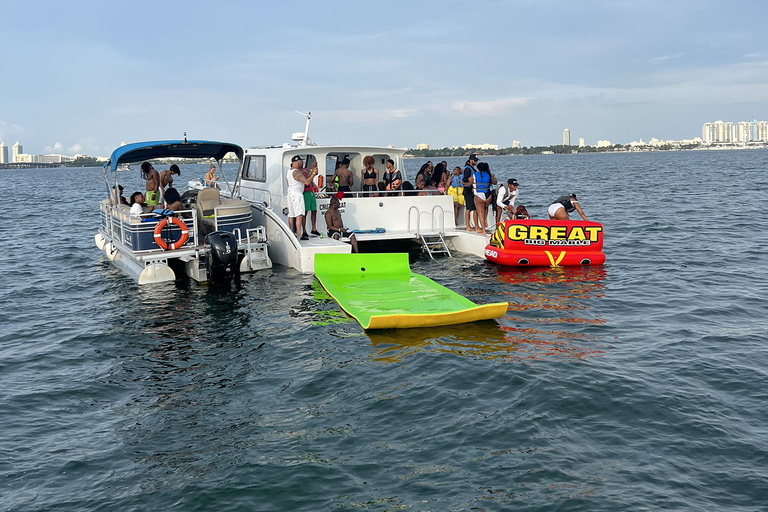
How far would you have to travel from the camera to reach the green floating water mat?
10.2 metres

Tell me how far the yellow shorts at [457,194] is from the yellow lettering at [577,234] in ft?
10.3

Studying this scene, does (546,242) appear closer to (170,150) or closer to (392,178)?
(392,178)

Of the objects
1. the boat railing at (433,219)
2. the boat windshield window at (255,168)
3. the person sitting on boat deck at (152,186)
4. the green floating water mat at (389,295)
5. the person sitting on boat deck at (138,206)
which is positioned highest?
the boat windshield window at (255,168)

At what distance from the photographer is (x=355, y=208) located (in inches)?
630

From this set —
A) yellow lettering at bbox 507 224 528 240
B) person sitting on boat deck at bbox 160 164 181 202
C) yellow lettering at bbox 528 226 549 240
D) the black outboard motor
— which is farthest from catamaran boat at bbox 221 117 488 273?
person sitting on boat deck at bbox 160 164 181 202

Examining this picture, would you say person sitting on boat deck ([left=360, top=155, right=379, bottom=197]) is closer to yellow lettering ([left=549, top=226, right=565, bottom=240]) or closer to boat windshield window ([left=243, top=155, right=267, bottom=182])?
boat windshield window ([left=243, top=155, right=267, bottom=182])

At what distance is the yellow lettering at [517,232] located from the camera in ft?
48.4

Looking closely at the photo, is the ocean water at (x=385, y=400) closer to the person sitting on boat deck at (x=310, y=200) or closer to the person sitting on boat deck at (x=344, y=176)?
the person sitting on boat deck at (x=310, y=200)

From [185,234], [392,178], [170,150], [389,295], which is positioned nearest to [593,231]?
[392,178]

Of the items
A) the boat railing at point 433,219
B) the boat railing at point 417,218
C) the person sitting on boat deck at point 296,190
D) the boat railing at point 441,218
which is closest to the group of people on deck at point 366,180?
the boat railing at point 417,218

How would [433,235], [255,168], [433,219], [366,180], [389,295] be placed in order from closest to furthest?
[389,295] → [433,235] → [366,180] → [433,219] → [255,168]

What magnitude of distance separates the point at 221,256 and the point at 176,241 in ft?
3.79

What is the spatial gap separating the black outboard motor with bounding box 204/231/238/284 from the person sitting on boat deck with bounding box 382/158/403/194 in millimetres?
4778

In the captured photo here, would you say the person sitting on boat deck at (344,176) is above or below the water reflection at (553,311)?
above
